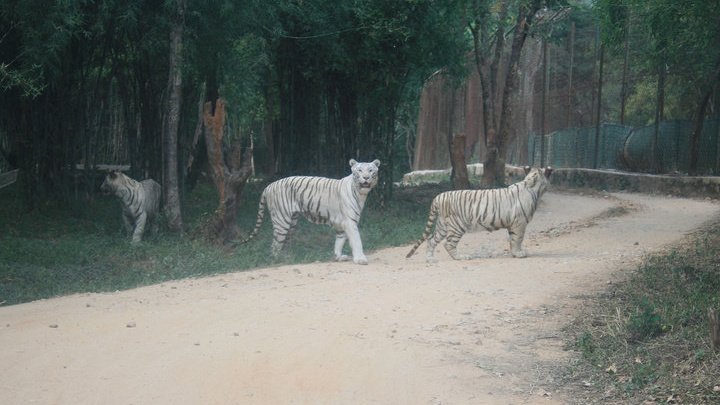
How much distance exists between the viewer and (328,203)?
12.3 m

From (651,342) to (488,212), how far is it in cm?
518

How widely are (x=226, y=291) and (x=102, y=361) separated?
273cm

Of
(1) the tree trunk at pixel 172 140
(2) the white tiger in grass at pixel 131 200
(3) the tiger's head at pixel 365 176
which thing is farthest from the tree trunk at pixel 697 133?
(2) the white tiger in grass at pixel 131 200

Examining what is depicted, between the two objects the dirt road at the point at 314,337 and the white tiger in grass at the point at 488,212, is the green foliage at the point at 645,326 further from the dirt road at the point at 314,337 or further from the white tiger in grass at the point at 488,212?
the white tiger in grass at the point at 488,212

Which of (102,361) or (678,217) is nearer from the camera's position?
(102,361)

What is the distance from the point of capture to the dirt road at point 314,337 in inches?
229

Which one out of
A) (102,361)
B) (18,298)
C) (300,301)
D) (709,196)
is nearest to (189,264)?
(18,298)

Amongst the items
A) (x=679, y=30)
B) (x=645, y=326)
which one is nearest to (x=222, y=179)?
(x=679, y=30)

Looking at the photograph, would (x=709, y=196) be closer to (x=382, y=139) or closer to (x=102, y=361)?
(x=382, y=139)

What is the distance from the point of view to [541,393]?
19.0 ft

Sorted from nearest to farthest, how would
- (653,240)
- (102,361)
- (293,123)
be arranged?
(102,361) < (653,240) < (293,123)

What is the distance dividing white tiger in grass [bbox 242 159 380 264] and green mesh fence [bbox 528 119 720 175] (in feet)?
40.6

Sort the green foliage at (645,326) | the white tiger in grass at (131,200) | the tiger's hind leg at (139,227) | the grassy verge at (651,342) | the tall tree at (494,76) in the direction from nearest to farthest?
the grassy verge at (651,342), the green foliage at (645,326), the tiger's hind leg at (139,227), the white tiger in grass at (131,200), the tall tree at (494,76)

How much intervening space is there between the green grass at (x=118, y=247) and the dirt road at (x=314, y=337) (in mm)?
1187
